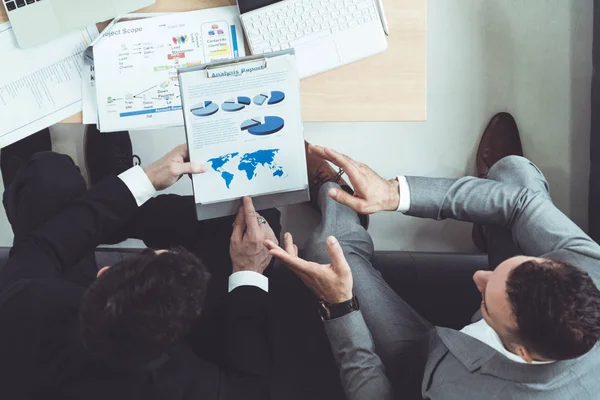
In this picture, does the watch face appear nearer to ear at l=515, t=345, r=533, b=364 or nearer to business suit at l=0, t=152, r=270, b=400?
business suit at l=0, t=152, r=270, b=400

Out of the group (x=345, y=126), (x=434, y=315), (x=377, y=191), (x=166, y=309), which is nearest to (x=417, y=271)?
(x=434, y=315)

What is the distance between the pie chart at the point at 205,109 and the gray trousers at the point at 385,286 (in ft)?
1.33

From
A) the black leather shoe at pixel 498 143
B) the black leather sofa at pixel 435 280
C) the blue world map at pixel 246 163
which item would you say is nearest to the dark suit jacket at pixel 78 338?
the blue world map at pixel 246 163

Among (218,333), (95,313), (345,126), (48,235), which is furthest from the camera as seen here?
(345,126)

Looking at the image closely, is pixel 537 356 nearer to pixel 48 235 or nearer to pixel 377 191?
pixel 377 191

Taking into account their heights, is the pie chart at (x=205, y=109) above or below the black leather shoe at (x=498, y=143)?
above

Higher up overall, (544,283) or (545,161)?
(544,283)

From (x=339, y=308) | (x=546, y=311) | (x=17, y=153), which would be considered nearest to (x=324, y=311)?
(x=339, y=308)

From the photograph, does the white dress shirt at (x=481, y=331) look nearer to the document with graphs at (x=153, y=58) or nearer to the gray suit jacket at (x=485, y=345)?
the gray suit jacket at (x=485, y=345)

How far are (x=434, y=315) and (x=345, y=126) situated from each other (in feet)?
2.24

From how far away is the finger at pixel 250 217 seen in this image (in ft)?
3.85

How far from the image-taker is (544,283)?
877mm

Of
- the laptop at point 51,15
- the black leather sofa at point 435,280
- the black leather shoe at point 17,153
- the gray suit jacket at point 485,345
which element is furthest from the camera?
the black leather shoe at point 17,153

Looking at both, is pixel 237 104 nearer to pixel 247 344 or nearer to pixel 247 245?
pixel 247 245
